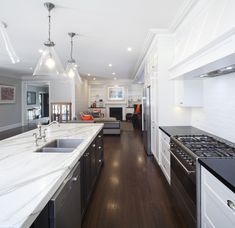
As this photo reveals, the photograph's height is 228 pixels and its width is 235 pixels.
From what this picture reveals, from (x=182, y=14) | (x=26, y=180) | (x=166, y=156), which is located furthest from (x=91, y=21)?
(x=26, y=180)

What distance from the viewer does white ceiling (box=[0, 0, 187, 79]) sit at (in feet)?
8.68

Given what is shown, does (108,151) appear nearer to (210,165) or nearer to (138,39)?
(138,39)

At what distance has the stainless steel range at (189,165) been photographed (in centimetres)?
172

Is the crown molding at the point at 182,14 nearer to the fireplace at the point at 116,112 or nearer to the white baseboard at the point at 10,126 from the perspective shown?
the white baseboard at the point at 10,126

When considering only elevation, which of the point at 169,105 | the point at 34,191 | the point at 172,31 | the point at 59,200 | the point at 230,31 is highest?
the point at 172,31

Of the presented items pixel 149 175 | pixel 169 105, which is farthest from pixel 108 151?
pixel 169 105

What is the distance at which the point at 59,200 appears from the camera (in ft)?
3.96

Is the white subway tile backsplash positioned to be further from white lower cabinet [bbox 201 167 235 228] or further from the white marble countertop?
the white marble countertop

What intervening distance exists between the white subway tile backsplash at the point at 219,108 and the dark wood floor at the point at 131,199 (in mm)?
1201

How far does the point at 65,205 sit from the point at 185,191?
1.30m

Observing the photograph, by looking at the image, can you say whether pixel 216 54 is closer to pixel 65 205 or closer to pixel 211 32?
pixel 211 32

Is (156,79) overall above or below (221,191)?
above

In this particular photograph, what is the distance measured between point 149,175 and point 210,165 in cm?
225

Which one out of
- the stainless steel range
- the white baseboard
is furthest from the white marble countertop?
the white baseboard
